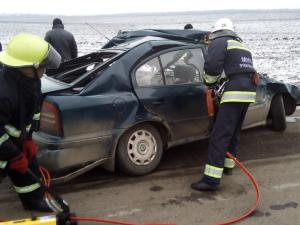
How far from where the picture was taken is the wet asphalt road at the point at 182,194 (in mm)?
4188

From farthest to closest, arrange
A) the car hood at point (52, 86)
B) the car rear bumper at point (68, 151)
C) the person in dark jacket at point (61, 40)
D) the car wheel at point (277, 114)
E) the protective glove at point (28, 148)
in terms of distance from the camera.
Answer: the person in dark jacket at point (61, 40)
the car wheel at point (277, 114)
the car hood at point (52, 86)
the car rear bumper at point (68, 151)
the protective glove at point (28, 148)

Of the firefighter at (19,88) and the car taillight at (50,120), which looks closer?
the firefighter at (19,88)

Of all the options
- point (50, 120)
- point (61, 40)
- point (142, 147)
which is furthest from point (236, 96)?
point (61, 40)

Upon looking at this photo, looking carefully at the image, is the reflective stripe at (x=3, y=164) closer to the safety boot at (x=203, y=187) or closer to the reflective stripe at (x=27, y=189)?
the reflective stripe at (x=27, y=189)

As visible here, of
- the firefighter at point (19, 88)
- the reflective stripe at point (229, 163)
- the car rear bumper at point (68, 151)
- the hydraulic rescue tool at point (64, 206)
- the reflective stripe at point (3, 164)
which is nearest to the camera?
the hydraulic rescue tool at point (64, 206)

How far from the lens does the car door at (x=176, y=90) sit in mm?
5035

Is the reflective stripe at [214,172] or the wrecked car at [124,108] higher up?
the wrecked car at [124,108]

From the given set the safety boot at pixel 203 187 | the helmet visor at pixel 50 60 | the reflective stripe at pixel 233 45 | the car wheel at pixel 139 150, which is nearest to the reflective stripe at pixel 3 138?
the helmet visor at pixel 50 60

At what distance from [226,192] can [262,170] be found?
0.81 m

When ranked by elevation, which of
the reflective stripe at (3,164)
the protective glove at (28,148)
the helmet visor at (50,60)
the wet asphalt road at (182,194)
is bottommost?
the wet asphalt road at (182,194)

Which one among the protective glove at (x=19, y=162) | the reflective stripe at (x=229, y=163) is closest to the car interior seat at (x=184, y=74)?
the reflective stripe at (x=229, y=163)

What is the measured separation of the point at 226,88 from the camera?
4812mm

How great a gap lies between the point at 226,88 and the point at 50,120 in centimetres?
184

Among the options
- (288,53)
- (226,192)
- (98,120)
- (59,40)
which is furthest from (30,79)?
(288,53)
